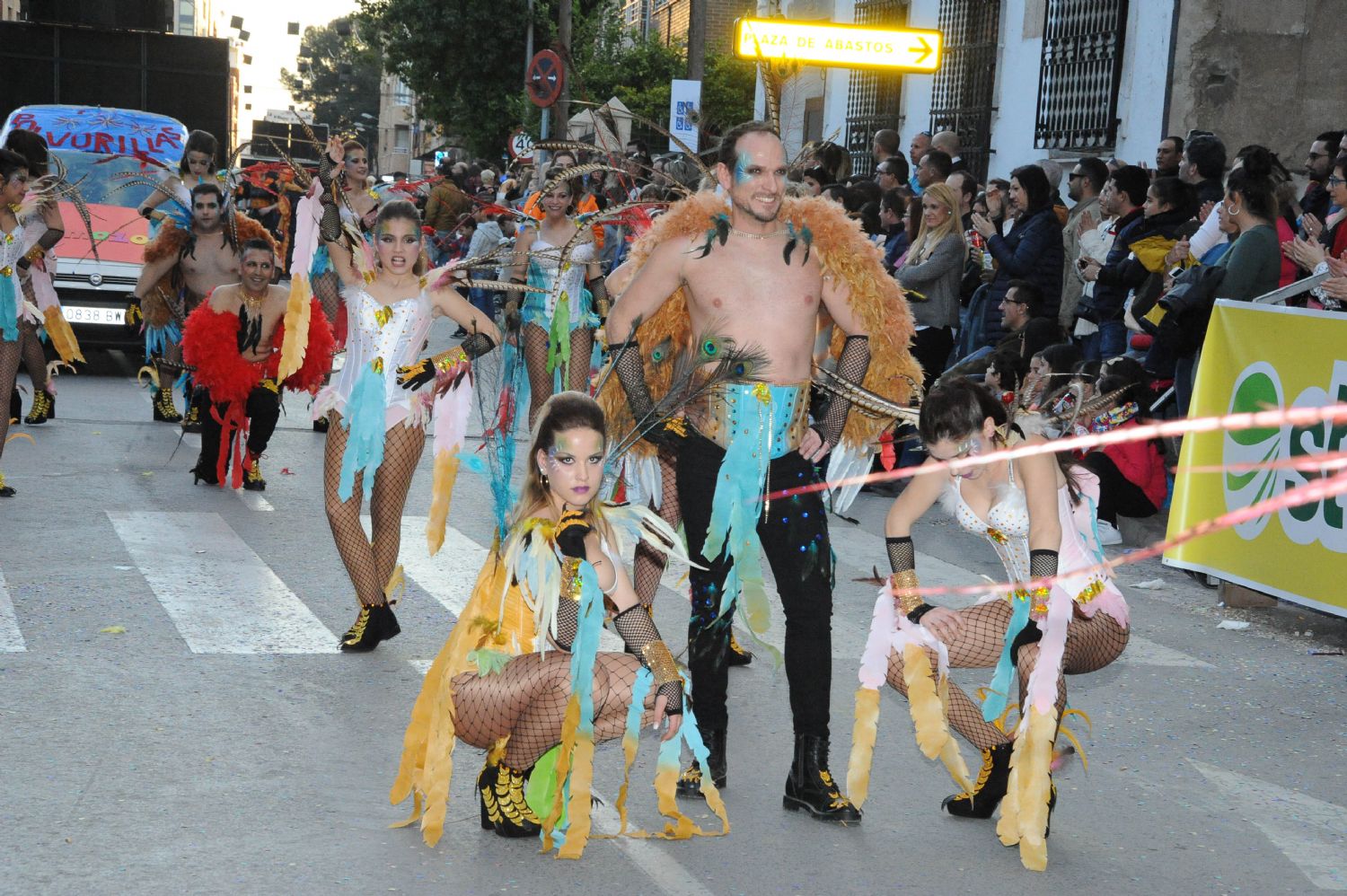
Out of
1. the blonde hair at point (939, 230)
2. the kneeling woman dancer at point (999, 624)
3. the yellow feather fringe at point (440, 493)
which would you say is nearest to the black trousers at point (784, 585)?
the kneeling woman dancer at point (999, 624)

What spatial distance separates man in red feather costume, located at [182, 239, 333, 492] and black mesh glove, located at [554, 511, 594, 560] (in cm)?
597

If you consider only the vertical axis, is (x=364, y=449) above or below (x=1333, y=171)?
below

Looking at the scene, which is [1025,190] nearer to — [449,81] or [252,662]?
[252,662]

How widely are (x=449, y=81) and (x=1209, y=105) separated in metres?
35.8

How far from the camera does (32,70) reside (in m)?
18.8

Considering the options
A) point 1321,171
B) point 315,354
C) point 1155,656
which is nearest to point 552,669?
point 1155,656

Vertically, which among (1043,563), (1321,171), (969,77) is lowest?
(1043,563)

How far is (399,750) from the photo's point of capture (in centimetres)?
511

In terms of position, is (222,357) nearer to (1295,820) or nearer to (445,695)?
(445,695)

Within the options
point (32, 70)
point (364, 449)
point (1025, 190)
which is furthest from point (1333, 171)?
point (32, 70)

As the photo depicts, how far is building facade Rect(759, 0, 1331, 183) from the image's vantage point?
1412cm

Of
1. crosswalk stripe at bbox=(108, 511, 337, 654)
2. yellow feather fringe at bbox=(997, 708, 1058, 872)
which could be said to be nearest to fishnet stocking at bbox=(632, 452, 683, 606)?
crosswalk stripe at bbox=(108, 511, 337, 654)

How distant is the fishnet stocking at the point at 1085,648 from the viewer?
183 inches

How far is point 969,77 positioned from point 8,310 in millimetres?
12688
